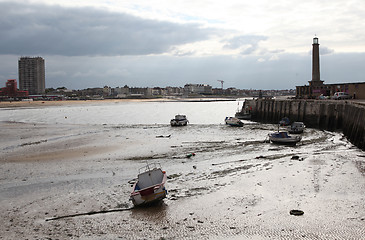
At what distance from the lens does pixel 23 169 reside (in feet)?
72.3

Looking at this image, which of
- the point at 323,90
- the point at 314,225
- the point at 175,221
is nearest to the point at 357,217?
the point at 314,225

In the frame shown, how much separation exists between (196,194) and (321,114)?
33210 millimetres

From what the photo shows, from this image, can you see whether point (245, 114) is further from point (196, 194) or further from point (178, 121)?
point (196, 194)

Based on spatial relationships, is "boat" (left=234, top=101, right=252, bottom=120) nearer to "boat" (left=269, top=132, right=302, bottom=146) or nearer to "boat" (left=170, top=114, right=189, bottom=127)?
"boat" (left=170, top=114, right=189, bottom=127)

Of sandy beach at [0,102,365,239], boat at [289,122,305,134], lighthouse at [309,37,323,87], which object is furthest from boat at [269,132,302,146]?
lighthouse at [309,37,323,87]

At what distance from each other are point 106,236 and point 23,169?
1288 cm

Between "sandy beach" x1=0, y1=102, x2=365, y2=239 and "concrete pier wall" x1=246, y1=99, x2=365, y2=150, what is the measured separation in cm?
278

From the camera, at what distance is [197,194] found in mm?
15672

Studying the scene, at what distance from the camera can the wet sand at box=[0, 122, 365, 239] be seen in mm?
11930

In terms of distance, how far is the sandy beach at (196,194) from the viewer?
1193 cm

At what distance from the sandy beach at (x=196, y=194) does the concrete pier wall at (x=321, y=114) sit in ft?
9.12

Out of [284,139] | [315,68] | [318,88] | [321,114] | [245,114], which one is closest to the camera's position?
[284,139]

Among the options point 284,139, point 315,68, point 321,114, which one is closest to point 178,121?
point 321,114

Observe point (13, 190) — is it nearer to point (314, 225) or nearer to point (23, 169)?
point (23, 169)
